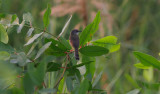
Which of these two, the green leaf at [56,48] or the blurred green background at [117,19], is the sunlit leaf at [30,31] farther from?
the blurred green background at [117,19]

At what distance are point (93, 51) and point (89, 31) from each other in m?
0.04

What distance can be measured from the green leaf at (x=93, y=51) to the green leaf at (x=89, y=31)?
0.08 feet

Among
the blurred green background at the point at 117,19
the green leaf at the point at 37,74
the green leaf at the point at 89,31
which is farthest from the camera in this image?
the blurred green background at the point at 117,19

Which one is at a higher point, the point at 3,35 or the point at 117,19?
the point at 3,35

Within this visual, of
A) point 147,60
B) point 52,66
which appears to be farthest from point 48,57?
point 147,60

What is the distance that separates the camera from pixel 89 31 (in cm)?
40

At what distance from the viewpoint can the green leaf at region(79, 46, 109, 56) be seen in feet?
1.22

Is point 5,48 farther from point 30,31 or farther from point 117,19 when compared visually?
point 117,19

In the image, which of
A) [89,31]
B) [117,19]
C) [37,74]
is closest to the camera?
[37,74]

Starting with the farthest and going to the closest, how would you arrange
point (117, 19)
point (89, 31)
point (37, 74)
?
point (117, 19), point (89, 31), point (37, 74)

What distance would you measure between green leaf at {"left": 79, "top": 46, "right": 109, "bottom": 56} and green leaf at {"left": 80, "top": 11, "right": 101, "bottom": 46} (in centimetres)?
2

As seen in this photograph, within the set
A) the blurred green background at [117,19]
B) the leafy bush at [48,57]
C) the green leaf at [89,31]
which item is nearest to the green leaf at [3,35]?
the leafy bush at [48,57]

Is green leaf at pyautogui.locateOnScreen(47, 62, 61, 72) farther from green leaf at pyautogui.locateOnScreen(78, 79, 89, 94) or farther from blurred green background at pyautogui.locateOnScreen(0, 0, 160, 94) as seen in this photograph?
blurred green background at pyautogui.locateOnScreen(0, 0, 160, 94)

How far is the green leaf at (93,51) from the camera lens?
37cm
